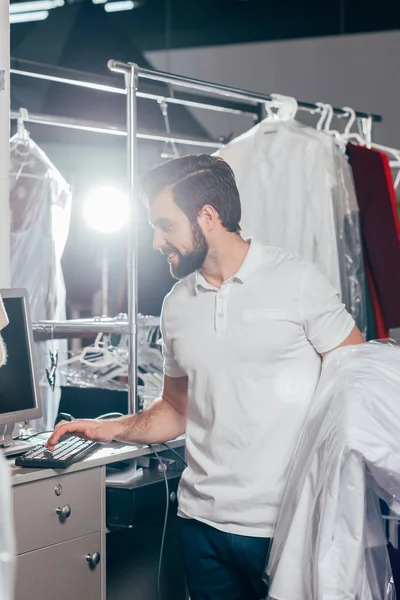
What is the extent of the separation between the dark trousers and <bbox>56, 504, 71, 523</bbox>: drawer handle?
0.27 meters

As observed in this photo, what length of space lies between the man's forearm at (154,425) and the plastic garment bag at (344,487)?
432mm

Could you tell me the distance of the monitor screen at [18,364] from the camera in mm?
2078

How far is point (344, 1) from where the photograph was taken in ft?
15.1

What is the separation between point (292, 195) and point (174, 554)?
1.22 metres

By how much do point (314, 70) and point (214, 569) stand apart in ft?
11.1

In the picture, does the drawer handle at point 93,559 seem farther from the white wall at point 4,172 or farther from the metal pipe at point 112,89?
the metal pipe at point 112,89

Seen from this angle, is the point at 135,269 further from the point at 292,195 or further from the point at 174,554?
the point at 174,554

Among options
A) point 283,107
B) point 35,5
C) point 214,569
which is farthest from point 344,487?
point 35,5

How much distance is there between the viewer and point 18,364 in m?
2.11

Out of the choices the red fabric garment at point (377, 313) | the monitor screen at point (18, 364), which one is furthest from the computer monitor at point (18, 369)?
the red fabric garment at point (377, 313)

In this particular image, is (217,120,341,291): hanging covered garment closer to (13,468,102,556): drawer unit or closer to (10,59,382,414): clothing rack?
(10,59,382,414): clothing rack

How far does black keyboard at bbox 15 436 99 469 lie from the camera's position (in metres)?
1.93

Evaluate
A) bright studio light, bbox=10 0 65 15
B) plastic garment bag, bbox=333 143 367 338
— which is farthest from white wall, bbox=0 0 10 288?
bright studio light, bbox=10 0 65 15

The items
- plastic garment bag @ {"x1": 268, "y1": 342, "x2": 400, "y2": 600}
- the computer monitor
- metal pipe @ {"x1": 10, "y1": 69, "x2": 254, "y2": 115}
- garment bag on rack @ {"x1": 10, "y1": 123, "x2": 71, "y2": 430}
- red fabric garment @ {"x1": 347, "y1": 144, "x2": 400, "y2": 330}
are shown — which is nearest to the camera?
plastic garment bag @ {"x1": 268, "y1": 342, "x2": 400, "y2": 600}
